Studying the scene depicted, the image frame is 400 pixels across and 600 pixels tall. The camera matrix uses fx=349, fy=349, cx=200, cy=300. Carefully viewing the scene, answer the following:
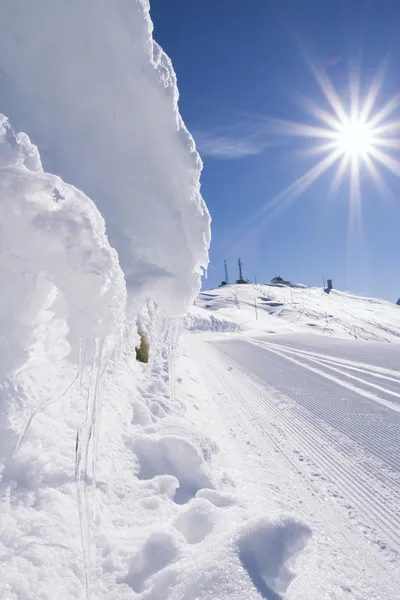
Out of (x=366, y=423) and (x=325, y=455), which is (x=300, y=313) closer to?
(x=366, y=423)

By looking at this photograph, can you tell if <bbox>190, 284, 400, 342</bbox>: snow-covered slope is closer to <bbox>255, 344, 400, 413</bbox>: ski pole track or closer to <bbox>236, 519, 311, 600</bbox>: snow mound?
<bbox>255, 344, 400, 413</bbox>: ski pole track

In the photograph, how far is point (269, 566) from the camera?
2.28m

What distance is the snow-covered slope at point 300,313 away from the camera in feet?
139

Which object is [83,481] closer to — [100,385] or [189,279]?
[100,385]

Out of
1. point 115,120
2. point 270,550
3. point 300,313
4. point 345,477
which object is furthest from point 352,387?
point 300,313

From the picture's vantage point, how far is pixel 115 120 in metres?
4.07

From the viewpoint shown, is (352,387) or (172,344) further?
(352,387)

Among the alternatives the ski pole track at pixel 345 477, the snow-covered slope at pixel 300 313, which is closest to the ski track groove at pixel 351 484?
the ski pole track at pixel 345 477

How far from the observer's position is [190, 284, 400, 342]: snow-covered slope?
139 ft

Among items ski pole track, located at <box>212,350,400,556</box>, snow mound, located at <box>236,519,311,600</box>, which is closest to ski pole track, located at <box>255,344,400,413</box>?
ski pole track, located at <box>212,350,400,556</box>

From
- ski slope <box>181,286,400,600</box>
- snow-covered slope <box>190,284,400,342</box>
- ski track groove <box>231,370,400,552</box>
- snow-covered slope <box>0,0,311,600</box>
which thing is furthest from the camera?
snow-covered slope <box>190,284,400,342</box>

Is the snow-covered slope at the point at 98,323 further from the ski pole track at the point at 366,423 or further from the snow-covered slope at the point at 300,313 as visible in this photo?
the snow-covered slope at the point at 300,313

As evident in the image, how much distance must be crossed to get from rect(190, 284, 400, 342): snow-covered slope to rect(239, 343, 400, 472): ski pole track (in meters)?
30.3

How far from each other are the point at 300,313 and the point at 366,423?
→ 51.4 m
